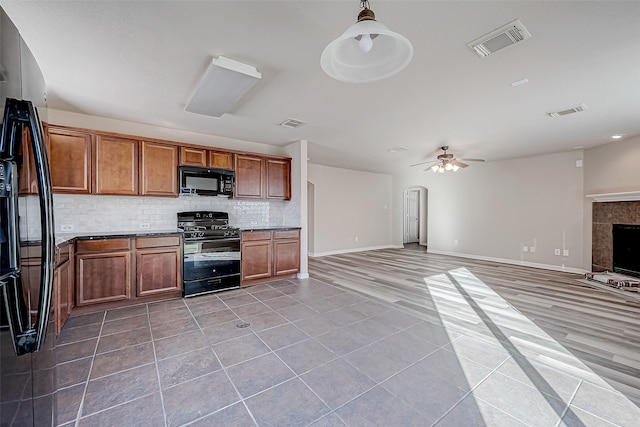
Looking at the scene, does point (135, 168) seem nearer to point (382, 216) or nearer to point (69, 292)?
point (69, 292)

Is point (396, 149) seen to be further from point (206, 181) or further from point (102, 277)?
point (102, 277)

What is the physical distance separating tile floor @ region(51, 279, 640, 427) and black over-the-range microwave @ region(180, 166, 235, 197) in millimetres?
1834

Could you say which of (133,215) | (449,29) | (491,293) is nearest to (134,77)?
(133,215)

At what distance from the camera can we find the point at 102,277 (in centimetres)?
318

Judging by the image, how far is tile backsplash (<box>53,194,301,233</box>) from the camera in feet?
11.6

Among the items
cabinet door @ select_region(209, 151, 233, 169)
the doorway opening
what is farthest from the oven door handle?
the doorway opening

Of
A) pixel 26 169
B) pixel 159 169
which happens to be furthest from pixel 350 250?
pixel 26 169

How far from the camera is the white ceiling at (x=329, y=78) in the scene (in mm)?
1749

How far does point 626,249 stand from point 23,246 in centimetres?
742

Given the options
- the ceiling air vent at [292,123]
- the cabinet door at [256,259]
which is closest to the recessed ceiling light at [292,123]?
the ceiling air vent at [292,123]

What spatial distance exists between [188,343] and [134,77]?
2583mm

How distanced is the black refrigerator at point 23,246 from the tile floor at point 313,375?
81 centimetres

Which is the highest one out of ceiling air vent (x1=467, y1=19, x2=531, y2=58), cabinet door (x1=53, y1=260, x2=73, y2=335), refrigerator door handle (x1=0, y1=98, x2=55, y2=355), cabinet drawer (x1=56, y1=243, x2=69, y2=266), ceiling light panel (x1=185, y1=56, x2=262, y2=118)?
ceiling air vent (x1=467, y1=19, x2=531, y2=58)

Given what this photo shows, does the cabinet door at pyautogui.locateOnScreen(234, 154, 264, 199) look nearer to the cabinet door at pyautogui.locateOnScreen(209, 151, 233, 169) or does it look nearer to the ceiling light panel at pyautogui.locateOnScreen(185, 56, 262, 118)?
the cabinet door at pyautogui.locateOnScreen(209, 151, 233, 169)
